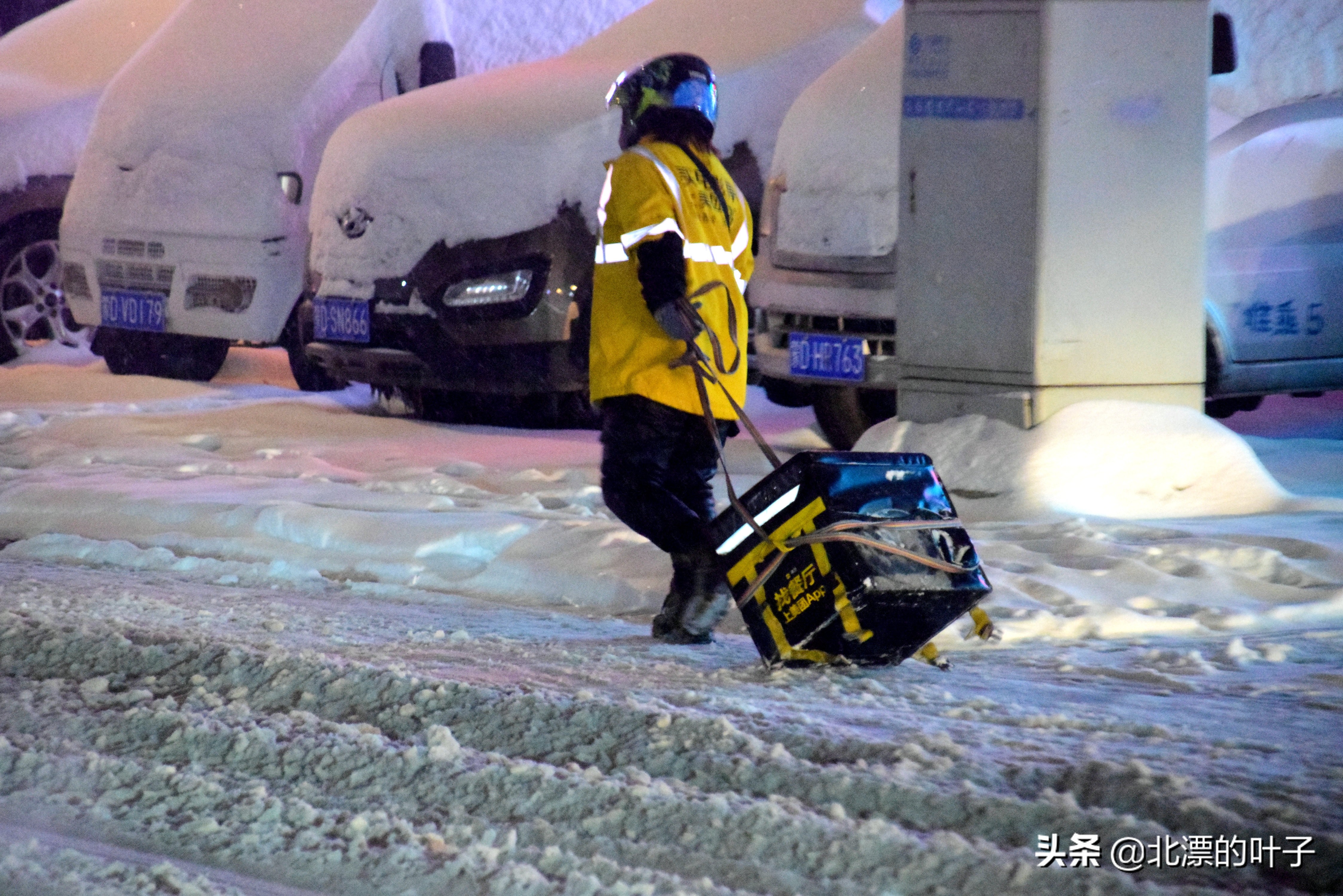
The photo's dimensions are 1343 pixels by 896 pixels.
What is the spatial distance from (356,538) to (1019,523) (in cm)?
229

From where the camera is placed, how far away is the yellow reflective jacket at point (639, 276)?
12.3ft

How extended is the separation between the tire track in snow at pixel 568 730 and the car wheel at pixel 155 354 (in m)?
6.26

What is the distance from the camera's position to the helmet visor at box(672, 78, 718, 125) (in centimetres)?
391

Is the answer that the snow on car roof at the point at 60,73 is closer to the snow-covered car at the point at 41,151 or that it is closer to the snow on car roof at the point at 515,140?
the snow-covered car at the point at 41,151

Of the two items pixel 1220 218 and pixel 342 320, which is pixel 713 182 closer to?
pixel 1220 218

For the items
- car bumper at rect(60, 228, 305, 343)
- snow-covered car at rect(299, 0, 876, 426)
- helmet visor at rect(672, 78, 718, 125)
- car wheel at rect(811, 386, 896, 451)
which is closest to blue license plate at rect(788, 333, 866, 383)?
car wheel at rect(811, 386, 896, 451)

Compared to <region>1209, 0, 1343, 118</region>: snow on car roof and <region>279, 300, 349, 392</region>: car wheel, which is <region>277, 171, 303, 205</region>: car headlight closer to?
<region>279, 300, 349, 392</region>: car wheel

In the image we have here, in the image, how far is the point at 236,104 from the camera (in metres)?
9.02

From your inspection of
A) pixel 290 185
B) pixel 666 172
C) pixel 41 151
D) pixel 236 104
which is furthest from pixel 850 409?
pixel 41 151

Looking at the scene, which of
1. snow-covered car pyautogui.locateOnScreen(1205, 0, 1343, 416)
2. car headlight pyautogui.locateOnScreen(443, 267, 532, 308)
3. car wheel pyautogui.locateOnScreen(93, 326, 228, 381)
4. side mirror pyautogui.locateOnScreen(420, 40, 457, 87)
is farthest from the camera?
car wheel pyautogui.locateOnScreen(93, 326, 228, 381)

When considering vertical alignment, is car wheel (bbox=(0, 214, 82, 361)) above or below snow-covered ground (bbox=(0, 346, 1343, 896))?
above

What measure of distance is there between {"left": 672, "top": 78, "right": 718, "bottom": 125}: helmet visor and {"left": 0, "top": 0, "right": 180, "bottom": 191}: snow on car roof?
24.3 feet

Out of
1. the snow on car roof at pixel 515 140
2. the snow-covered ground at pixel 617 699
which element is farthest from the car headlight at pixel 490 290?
the snow-covered ground at pixel 617 699

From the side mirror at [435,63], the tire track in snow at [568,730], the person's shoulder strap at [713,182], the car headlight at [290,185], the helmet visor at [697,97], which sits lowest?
the tire track in snow at [568,730]
